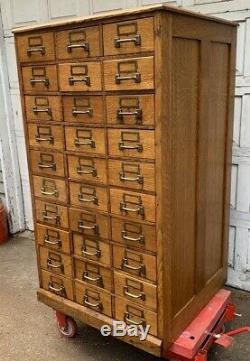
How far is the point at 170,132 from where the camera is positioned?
1461 millimetres

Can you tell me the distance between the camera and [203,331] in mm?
1811

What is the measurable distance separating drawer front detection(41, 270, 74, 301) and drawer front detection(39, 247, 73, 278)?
0.03 metres

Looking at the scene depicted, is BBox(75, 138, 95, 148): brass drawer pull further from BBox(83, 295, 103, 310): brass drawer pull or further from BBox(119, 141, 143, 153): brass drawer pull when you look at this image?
BBox(83, 295, 103, 310): brass drawer pull

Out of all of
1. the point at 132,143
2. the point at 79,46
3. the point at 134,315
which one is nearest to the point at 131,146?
the point at 132,143

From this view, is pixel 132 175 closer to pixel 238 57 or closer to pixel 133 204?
pixel 133 204

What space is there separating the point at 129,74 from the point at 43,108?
1.66 feet

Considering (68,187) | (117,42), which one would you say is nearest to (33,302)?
(68,187)

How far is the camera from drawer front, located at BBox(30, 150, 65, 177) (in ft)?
5.84

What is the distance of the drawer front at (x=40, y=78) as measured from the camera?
1.67 metres

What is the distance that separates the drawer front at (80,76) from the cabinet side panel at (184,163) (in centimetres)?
31

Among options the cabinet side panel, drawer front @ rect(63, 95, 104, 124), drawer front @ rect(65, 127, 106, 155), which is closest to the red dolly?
the cabinet side panel

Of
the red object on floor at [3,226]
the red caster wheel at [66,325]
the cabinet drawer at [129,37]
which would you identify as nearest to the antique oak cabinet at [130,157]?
the cabinet drawer at [129,37]

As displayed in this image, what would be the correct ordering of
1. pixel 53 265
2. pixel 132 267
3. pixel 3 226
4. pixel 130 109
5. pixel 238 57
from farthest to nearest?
pixel 3 226 < pixel 238 57 < pixel 53 265 < pixel 132 267 < pixel 130 109

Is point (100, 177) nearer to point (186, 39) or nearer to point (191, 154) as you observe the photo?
point (191, 154)
